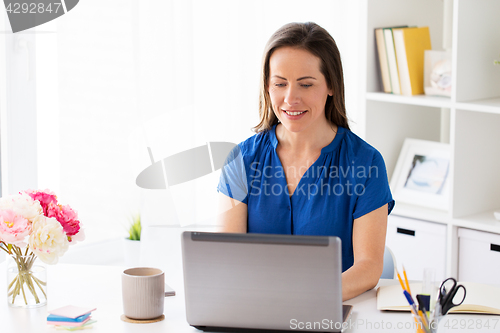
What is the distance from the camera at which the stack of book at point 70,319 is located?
133 cm

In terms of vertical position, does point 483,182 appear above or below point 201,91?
below

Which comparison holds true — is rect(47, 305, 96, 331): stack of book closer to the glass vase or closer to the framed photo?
the glass vase

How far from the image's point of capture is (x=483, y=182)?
2596mm

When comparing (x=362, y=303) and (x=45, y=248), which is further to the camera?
(x=362, y=303)

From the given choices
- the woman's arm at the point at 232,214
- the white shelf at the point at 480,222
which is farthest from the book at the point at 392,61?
the woman's arm at the point at 232,214

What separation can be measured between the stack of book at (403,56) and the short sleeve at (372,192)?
1.05 m

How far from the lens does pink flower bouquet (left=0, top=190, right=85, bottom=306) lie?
1.35 metres

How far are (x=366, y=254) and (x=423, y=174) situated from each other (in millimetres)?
1233

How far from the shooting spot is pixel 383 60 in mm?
2773

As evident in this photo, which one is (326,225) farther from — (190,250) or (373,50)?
(373,50)

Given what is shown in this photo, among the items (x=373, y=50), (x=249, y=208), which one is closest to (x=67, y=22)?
(x=249, y=208)

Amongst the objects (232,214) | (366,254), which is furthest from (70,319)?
(366,254)

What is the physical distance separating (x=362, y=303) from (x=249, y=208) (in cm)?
52

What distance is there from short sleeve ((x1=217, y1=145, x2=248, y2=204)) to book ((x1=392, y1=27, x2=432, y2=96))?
1.11 metres
